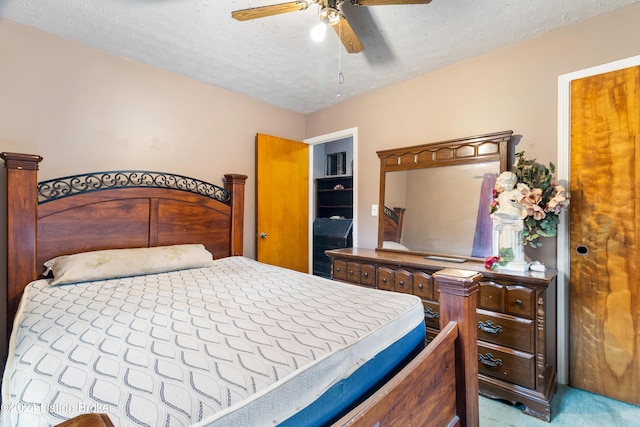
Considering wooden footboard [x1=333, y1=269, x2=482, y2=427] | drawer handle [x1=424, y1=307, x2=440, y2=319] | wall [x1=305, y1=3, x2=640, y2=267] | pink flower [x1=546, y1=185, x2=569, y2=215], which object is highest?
wall [x1=305, y1=3, x2=640, y2=267]

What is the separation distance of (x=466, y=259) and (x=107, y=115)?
313 cm

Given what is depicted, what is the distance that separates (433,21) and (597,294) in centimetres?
214

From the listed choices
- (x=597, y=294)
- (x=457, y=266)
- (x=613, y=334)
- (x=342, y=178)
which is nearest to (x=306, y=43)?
(x=457, y=266)

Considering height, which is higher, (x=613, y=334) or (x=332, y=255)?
(x=332, y=255)

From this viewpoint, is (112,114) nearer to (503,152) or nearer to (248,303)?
(248,303)

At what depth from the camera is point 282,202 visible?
353 centimetres

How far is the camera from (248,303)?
1.36 meters

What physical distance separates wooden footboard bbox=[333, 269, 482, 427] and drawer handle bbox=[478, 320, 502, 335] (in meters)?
0.83

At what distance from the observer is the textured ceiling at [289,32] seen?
1843 mm

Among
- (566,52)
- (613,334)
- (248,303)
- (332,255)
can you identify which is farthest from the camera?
(332,255)

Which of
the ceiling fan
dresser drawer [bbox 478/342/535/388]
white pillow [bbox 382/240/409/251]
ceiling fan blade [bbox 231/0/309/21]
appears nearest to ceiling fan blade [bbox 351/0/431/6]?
the ceiling fan

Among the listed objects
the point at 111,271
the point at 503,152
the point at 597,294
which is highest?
the point at 503,152

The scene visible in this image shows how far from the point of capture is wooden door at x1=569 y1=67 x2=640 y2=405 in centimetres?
183

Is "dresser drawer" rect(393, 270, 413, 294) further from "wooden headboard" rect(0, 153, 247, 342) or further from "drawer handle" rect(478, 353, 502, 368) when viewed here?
"wooden headboard" rect(0, 153, 247, 342)
